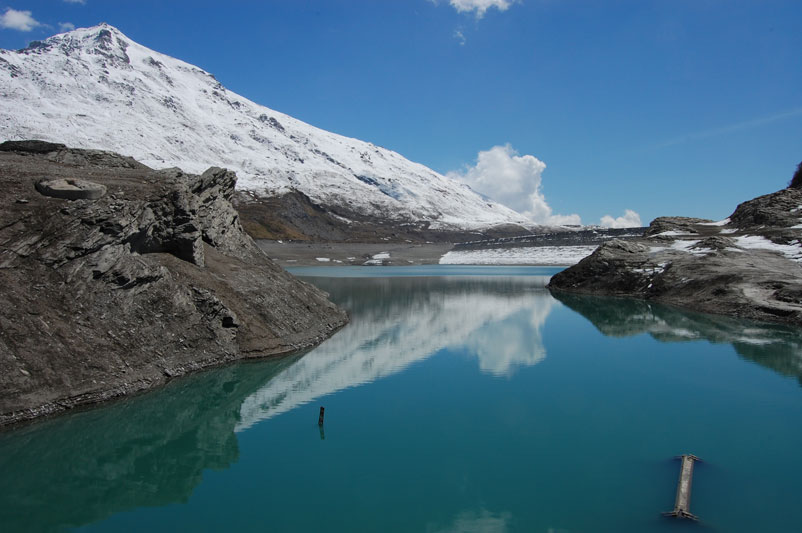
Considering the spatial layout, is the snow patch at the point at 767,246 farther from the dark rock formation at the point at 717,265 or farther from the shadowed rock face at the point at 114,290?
the shadowed rock face at the point at 114,290

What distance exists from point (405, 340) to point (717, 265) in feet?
93.5

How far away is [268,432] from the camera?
14344 millimetres

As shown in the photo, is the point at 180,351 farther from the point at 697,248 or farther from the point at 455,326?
the point at 697,248

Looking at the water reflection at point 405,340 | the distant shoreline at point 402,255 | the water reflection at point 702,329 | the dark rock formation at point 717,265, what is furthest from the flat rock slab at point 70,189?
the distant shoreline at point 402,255

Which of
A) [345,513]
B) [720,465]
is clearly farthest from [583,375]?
[345,513]

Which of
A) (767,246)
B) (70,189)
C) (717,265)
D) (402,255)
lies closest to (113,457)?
(70,189)

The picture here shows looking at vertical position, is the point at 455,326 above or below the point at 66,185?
below

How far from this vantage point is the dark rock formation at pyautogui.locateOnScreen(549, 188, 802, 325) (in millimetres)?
33844

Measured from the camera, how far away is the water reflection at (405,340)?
1869 centimetres

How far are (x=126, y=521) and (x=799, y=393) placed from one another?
20735 millimetres

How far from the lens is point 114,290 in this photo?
55.8 ft

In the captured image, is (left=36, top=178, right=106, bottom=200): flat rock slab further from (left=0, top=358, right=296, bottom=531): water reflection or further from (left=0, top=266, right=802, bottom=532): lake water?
(left=0, top=266, right=802, bottom=532): lake water

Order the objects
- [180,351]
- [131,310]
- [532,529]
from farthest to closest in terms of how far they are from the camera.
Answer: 1. [180,351]
2. [131,310]
3. [532,529]

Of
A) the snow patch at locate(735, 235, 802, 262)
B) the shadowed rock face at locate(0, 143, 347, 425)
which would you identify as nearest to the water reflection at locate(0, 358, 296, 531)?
the shadowed rock face at locate(0, 143, 347, 425)
